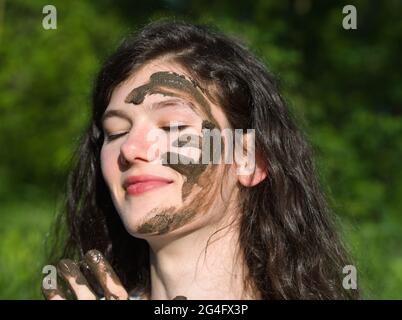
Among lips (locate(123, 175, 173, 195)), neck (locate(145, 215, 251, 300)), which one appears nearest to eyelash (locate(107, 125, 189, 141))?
lips (locate(123, 175, 173, 195))

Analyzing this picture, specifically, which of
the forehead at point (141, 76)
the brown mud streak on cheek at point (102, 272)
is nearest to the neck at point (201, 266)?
the brown mud streak on cheek at point (102, 272)

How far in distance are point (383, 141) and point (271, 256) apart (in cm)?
503

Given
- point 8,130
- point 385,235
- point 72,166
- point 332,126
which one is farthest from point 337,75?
point 72,166

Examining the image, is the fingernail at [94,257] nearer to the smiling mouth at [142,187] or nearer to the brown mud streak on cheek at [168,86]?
the smiling mouth at [142,187]

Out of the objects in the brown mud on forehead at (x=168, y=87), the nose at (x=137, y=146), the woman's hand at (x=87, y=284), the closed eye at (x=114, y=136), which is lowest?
the woman's hand at (x=87, y=284)

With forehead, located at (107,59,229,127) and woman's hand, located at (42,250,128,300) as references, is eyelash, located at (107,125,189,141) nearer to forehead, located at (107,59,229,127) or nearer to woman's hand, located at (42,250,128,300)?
forehead, located at (107,59,229,127)

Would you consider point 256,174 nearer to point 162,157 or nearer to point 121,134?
point 162,157

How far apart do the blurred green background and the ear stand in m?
3.34

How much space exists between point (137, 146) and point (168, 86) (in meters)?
0.22

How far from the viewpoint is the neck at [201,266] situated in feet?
6.34

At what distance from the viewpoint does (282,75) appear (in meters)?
5.78

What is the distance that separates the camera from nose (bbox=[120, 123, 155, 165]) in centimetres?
185

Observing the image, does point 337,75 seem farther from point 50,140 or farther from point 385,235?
point 50,140

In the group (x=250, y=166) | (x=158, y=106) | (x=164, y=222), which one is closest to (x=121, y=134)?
(x=158, y=106)
